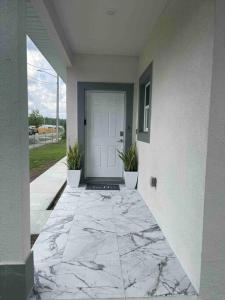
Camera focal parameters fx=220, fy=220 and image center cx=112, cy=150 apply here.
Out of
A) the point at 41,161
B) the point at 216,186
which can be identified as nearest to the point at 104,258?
the point at 216,186

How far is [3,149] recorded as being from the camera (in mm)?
1467

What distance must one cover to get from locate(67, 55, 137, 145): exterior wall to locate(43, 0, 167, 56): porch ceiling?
0.35 metres

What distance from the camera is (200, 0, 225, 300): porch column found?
1.42 meters

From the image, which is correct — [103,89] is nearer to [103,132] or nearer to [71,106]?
[71,106]

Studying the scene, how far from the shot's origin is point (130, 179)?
4.29 meters

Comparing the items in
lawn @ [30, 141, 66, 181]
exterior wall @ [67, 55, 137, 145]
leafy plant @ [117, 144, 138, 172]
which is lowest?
lawn @ [30, 141, 66, 181]

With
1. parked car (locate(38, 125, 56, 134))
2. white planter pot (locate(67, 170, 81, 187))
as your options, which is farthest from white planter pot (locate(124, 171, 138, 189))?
parked car (locate(38, 125, 56, 134))

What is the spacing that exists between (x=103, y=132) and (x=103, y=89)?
2.93ft

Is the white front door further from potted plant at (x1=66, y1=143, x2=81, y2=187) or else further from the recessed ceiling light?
the recessed ceiling light

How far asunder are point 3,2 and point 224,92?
152 cm

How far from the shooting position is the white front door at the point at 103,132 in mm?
4664

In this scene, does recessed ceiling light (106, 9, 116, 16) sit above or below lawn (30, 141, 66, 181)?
above

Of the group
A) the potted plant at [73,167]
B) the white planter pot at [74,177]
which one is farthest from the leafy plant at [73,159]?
the white planter pot at [74,177]

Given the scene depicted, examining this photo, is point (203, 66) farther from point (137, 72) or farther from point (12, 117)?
point (137, 72)
